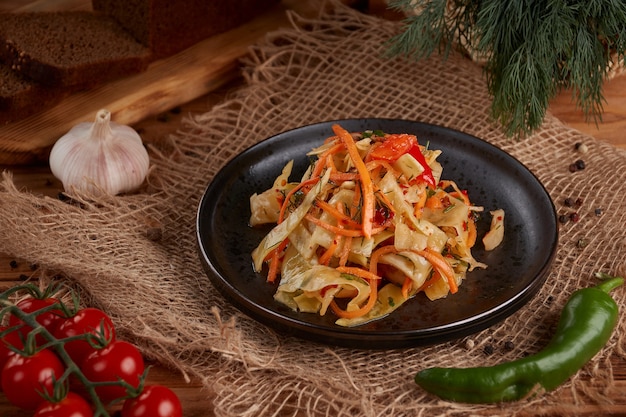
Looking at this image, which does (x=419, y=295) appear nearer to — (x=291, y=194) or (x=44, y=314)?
(x=291, y=194)

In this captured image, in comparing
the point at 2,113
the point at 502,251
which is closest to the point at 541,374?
the point at 502,251

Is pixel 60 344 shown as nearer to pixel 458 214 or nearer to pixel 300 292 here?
pixel 300 292

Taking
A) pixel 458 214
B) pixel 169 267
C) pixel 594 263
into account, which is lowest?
pixel 169 267

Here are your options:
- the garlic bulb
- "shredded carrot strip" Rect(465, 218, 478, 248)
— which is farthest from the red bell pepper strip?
the garlic bulb

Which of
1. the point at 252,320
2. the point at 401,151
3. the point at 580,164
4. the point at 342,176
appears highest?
the point at 401,151

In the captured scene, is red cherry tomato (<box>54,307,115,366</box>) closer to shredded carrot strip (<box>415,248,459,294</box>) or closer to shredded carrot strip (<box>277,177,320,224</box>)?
shredded carrot strip (<box>277,177,320,224</box>)

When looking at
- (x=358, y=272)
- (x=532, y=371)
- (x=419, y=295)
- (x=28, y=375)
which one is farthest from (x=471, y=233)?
(x=28, y=375)

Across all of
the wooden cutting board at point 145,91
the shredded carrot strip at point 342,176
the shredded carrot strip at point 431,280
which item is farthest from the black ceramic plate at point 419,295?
the wooden cutting board at point 145,91
